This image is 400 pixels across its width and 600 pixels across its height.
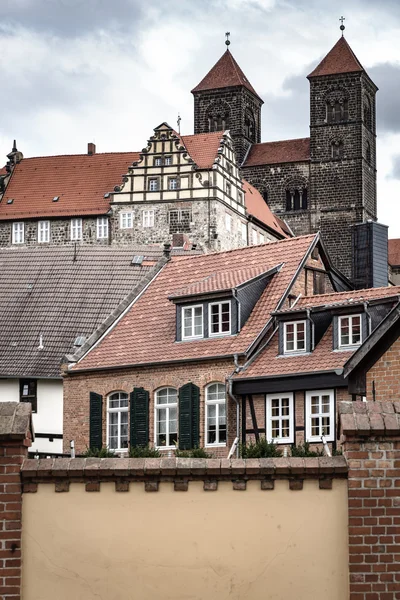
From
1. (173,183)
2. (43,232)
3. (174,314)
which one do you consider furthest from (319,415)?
(43,232)

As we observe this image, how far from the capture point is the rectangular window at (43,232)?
8156 cm

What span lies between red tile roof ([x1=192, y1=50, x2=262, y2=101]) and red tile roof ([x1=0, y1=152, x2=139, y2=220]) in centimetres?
2997

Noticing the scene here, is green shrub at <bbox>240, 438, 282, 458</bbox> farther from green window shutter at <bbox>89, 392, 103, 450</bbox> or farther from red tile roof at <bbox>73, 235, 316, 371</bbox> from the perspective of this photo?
green window shutter at <bbox>89, 392, 103, 450</bbox>

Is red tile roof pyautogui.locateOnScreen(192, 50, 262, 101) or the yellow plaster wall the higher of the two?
red tile roof pyautogui.locateOnScreen(192, 50, 262, 101)

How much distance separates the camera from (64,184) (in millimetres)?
85000

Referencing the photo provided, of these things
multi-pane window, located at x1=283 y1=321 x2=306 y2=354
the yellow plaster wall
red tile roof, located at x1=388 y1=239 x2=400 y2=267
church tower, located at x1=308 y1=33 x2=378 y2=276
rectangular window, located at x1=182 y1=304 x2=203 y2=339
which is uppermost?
church tower, located at x1=308 y1=33 x2=378 y2=276

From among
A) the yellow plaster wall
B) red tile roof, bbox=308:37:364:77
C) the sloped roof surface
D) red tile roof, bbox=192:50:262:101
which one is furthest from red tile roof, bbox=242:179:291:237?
the yellow plaster wall

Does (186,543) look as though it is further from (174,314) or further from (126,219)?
(126,219)

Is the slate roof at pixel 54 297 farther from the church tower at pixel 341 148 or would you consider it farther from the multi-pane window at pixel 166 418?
the church tower at pixel 341 148

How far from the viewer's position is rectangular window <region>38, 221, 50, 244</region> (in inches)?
3211

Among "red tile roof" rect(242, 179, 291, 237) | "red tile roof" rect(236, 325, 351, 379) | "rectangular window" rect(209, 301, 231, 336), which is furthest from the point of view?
"red tile roof" rect(242, 179, 291, 237)

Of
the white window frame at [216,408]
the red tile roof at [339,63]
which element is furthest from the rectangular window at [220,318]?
the red tile roof at [339,63]

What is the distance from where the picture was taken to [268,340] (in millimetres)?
35219

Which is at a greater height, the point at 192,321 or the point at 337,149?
the point at 337,149
